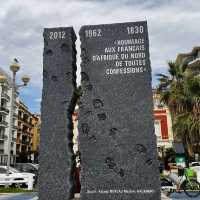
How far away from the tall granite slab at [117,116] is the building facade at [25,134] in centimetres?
5571

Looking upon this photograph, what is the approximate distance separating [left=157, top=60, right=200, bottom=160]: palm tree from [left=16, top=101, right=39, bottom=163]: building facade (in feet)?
123

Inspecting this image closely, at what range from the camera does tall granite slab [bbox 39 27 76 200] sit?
9875mm

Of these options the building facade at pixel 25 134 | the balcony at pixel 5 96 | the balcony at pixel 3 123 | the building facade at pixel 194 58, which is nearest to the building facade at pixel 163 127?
the building facade at pixel 194 58

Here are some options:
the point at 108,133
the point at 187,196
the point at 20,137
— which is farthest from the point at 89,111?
the point at 20,137

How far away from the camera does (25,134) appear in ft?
246

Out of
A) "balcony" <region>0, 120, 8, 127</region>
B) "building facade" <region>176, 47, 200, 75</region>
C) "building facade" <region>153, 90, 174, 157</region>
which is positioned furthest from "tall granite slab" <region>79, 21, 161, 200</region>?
"balcony" <region>0, 120, 8, 127</region>

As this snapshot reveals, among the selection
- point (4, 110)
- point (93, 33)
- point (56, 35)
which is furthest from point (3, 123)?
point (93, 33)

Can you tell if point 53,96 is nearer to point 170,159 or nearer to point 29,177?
point 29,177

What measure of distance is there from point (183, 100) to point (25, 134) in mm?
50591

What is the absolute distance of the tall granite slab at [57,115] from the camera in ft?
32.4

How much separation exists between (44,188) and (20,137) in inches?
2475

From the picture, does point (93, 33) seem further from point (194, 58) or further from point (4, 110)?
point (194, 58)

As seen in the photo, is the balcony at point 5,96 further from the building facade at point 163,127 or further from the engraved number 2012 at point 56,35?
the engraved number 2012 at point 56,35

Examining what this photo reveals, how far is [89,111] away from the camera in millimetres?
9766
